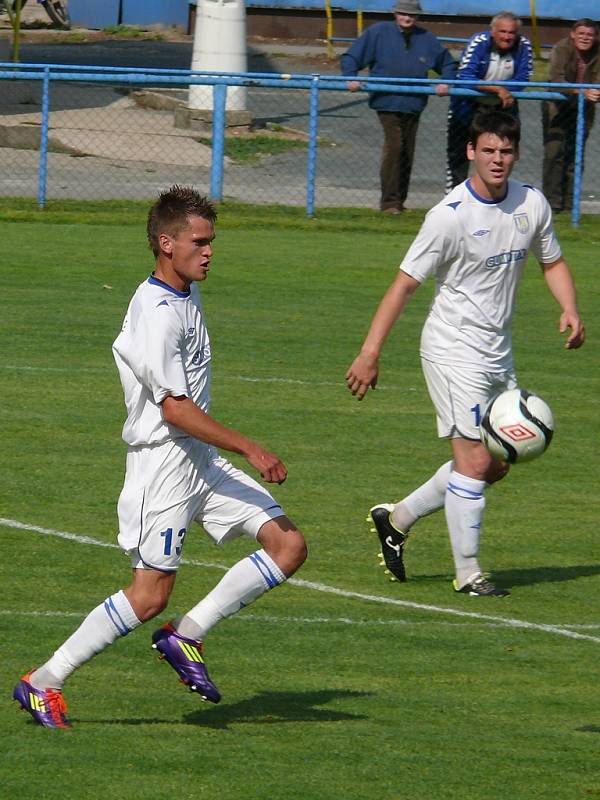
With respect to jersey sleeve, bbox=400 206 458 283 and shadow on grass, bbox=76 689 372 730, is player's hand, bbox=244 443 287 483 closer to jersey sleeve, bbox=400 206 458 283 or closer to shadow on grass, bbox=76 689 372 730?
shadow on grass, bbox=76 689 372 730

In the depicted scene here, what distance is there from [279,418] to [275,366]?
1.70m

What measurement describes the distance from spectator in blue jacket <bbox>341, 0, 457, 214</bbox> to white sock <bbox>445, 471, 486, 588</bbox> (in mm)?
11681

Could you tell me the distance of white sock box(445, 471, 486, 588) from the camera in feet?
26.8

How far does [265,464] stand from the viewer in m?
5.93

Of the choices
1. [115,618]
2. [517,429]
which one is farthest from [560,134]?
[115,618]

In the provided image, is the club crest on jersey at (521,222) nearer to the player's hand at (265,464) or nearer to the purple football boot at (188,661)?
the player's hand at (265,464)

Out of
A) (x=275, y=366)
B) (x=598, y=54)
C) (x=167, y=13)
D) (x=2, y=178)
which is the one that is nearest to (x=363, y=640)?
(x=275, y=366)

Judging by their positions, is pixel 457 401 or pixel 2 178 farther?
pixel 2 178

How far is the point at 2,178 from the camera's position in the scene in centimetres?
2212

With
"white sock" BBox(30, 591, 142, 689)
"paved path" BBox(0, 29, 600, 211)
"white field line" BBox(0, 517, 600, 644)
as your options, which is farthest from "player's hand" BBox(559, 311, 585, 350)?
"paved path" BBox(0, 29, 600, 211)

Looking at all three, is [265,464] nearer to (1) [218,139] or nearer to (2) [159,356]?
(2) [159,356]

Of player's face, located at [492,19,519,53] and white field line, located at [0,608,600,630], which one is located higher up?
player's face, located at [492,19,519,53]

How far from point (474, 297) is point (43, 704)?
3091 millimetres

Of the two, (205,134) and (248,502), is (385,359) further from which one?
(205,134)
